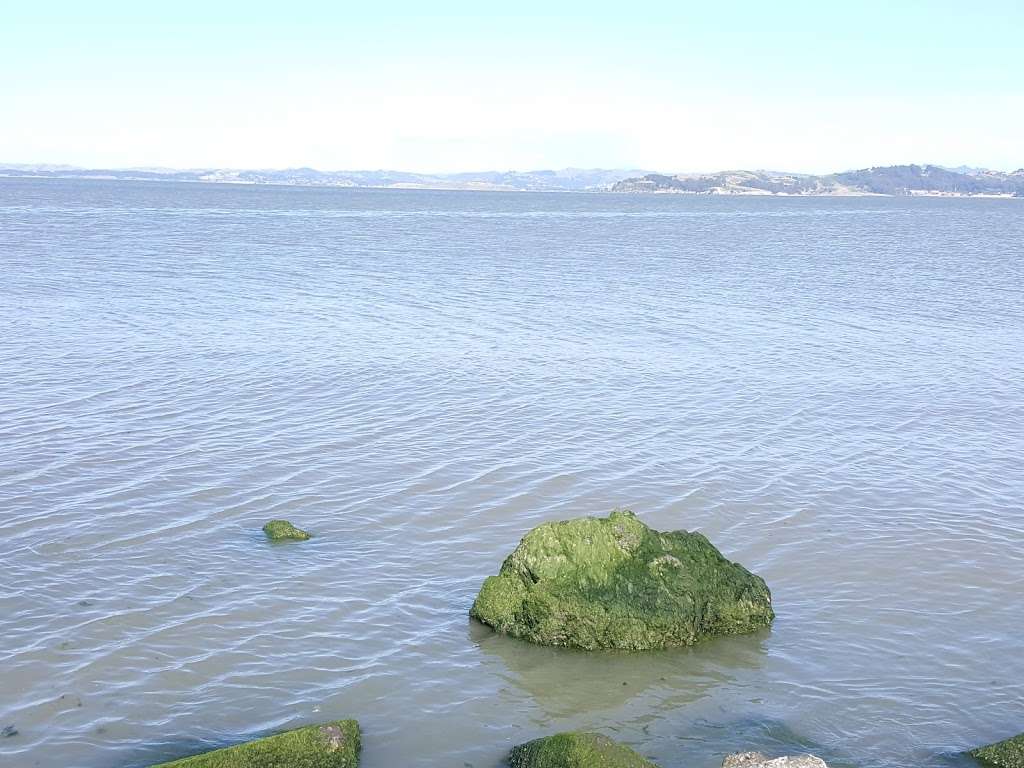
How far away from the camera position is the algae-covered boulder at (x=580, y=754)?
967cm

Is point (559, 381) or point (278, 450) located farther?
point (559, 381)

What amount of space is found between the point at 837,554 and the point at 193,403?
48.9 ft

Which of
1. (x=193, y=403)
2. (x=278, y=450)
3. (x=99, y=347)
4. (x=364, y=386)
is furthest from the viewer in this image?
(x=99, y=347)

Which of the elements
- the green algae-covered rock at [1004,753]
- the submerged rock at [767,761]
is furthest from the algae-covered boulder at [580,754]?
the green algae-covered rock at [1004,753]

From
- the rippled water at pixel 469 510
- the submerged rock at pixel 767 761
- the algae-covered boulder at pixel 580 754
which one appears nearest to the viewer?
the submerged rock at pixel 767 761

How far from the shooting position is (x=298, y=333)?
3466cm

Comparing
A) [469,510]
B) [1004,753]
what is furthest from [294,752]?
[469,510]

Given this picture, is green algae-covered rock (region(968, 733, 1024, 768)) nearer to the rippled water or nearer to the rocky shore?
the rippled water

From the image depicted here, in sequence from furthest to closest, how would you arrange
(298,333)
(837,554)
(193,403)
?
1. (298,333)
2. (193,403)
3. (837,554)

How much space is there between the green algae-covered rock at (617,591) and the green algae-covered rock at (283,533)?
12.2 feet

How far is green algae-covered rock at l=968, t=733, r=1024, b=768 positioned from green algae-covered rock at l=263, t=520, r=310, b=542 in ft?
32.0

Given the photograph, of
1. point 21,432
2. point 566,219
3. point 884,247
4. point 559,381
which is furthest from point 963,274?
point 566,219

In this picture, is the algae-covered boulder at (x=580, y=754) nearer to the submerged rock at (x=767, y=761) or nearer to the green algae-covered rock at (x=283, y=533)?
the submerged rock at (x=767, y=761)

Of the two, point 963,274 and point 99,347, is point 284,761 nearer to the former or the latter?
point 99,347
